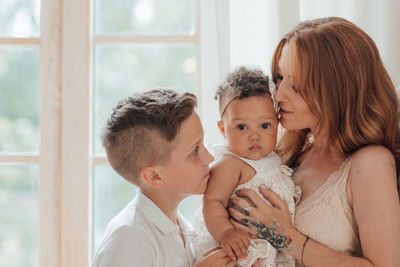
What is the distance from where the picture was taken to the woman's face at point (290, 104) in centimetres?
140

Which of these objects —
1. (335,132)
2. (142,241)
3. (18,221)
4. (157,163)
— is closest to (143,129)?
(157,163)

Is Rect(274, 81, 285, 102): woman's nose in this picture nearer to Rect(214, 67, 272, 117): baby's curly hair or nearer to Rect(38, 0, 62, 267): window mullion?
Rect(214, 67, 272, 117): baby's curly hair

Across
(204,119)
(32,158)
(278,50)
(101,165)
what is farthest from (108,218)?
(278,50)

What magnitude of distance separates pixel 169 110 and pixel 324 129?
0.50 meters

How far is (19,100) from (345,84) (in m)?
1.46

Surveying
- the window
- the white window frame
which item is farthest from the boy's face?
the window

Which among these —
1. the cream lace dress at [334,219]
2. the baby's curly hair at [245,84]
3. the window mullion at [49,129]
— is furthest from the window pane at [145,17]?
the cream lace dress at [334,219]

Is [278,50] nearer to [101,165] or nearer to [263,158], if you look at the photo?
[263,158]

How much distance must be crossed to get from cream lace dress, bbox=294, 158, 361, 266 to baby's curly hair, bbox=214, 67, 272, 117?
359 millimetres

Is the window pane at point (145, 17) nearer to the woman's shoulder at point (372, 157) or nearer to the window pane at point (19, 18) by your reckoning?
the window pane at point (19, 18)

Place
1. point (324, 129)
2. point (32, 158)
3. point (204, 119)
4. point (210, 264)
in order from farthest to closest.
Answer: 1. point (32, 158)
2. point (204, 119)
3. point (324, 129)
4. point (210, 264)

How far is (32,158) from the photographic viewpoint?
202 centimetres

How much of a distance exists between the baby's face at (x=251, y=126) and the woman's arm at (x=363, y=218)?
0.47 feet

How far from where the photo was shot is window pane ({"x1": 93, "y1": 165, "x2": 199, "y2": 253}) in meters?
2.07
